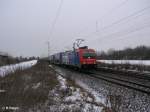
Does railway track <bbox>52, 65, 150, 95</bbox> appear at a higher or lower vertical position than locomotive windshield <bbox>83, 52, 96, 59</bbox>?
lower

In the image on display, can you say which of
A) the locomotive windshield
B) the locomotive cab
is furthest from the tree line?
the locomotive cab

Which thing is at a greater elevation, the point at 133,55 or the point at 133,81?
the point at 133,55

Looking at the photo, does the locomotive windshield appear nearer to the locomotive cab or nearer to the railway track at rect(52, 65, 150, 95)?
the locomotive cab

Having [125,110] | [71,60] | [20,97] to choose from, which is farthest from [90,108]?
[71,60]

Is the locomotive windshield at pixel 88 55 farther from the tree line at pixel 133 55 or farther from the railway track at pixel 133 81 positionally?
the tree line at pixel 133 55

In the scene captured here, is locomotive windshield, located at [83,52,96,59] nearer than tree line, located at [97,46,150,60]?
Yes

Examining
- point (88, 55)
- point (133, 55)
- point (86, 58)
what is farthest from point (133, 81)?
point (133, 55)

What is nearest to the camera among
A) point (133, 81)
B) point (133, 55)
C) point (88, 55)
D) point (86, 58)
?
point (133, 81)

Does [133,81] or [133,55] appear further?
[133,55]

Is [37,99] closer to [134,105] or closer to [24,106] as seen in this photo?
[24,106]

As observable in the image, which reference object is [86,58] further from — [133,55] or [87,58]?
[133,55]

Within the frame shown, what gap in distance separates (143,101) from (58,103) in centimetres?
347

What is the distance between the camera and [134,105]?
772cm

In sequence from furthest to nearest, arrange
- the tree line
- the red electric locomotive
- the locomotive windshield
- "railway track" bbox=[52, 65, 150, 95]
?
the tree line < the locomotive windshield < the red electric locomotive < "railway track" bbox=[52, 65, 150, 95]
